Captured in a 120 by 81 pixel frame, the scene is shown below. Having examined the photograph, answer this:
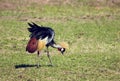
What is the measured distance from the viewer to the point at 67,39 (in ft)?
69.2

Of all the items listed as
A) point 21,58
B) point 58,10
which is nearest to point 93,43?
point 21,58

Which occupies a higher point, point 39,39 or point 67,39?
point 39,39

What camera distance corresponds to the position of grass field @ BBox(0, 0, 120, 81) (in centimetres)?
1452

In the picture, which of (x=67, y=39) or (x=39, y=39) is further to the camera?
Answer: (x=67, y=39)

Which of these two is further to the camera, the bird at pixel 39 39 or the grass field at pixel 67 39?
the grass field at pixel 67 39

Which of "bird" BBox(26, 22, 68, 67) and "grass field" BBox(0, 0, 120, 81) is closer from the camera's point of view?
"bird" BBox(26, 22, 68, 67)

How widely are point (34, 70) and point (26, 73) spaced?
480 millimetres

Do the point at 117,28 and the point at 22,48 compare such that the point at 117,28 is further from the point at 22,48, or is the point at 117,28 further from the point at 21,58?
the point at 21,58

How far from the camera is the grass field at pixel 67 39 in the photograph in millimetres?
14525

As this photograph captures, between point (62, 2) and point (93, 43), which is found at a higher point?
point (62, 2)

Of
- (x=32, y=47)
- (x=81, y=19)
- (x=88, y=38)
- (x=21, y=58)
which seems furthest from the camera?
(x=81, y=19)

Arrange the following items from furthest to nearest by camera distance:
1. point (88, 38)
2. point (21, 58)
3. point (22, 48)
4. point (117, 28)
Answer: point (117, 28) → point (88, 38) → point (22, 48) → point (21, 58)

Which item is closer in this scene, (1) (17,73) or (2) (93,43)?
(1) (17,73)

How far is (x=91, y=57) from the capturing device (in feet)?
56.5
